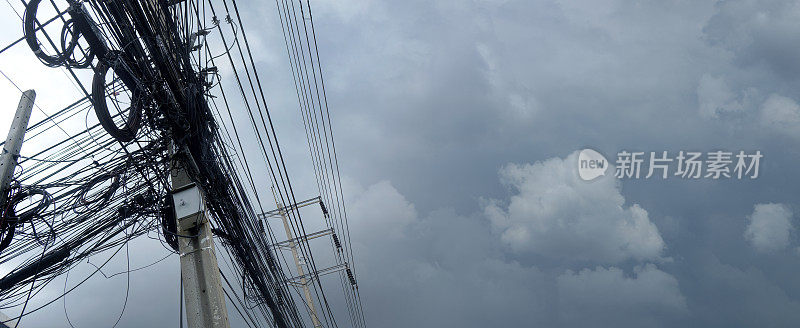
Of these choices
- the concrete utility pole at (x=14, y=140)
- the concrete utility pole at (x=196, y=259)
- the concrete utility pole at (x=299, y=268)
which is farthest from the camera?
the concrete utility pole at (x=299, y=268)

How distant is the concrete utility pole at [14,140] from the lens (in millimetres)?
6242

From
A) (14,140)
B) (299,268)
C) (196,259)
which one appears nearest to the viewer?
(196,259)

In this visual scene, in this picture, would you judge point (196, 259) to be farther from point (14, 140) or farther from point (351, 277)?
point (351, 277)

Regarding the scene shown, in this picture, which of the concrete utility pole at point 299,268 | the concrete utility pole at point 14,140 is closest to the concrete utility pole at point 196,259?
the concrete utility pole at point 14,140

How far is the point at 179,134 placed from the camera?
229 inches

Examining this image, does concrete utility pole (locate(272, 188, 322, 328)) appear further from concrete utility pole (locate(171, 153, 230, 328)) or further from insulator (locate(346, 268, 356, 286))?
concrete utility pole (locate(171, 153, 230, 328))

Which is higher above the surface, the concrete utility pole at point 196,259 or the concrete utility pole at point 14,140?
the concrete utility pole at point 14,140

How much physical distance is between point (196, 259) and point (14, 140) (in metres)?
2.89

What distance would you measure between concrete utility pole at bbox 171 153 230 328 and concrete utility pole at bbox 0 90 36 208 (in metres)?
2.05

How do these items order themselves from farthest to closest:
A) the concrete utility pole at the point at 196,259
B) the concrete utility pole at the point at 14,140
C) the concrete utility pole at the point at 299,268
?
the concrete utility pole at the point at 299,268
the concrete utility pole at the point at 14,140
the concrete utility pole at the point at 196,259

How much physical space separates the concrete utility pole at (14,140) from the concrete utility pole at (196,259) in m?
2.05

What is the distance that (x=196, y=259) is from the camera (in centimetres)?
573

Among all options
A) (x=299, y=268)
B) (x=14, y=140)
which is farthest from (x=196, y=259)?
(x=299, y=268)

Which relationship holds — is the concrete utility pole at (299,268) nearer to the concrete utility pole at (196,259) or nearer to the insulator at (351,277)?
the insulator at (351,277)
